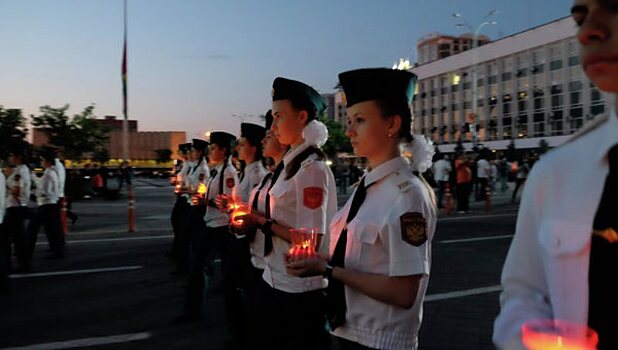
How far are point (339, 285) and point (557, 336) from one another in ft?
4.61

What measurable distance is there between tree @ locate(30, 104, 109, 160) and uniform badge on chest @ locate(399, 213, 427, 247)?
131 ft

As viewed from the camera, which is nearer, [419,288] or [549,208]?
[549,208]

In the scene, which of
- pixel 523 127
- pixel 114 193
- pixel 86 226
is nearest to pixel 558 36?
pixel 523 127

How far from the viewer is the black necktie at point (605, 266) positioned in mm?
1090

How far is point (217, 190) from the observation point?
714 centimetres

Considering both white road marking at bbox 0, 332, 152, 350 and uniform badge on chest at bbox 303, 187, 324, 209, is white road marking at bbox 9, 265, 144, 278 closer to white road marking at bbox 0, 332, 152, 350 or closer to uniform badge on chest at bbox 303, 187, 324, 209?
white road marking at bbox 0, 332, 152, 350

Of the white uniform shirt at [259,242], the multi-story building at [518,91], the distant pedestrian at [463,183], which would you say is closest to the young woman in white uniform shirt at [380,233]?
the white uniform shirt at [259,242]

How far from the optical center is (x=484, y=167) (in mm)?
21719

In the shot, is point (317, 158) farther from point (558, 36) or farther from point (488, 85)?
point (488, 85)

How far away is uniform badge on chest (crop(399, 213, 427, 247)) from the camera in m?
2.31

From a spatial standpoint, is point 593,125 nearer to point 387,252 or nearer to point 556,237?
point 556,237

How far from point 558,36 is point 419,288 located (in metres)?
69.4

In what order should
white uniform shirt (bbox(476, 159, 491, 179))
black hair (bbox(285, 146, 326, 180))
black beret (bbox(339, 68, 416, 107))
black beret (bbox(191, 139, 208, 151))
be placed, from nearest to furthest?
black beret (bbox(339, 68, 416, 107))
black hair (bbox(285, 146, 326, 180))
black beret (bbox(191, 139, 208, 151))
white uniform shirt (bbox(476, 159, 491, 179))

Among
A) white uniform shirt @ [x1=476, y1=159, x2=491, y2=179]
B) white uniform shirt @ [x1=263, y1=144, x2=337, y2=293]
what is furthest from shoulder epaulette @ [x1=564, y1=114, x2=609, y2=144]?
white uniform shirt @ [x1=476, y1=159, x2=491, y2=179]
